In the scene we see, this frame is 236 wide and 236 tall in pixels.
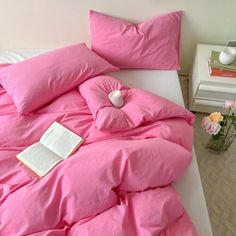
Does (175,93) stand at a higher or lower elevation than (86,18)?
lower

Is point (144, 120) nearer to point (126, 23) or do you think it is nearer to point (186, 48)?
point (126, 23)

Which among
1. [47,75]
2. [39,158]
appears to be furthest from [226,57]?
[39,158]

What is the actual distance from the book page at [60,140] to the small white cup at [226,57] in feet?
3.26

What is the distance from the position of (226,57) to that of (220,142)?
51 centimetres

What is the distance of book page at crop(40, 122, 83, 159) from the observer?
1.22 metres

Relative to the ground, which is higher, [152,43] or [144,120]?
[152,43]

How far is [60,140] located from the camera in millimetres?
1253

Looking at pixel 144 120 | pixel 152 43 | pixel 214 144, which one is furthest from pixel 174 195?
pixel 152 43

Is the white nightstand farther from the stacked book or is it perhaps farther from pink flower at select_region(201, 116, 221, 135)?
pink flower at select_region(201, 116, 221, 135)

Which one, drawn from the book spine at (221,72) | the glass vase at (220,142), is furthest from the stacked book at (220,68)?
the glass vase at (220,142)

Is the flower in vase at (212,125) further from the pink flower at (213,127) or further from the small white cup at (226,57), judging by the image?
the small white cup at (226,57)

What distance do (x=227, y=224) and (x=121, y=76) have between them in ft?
3.36

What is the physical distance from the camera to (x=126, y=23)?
1723 millimetres

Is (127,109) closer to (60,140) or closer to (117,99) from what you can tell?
(117,99)
